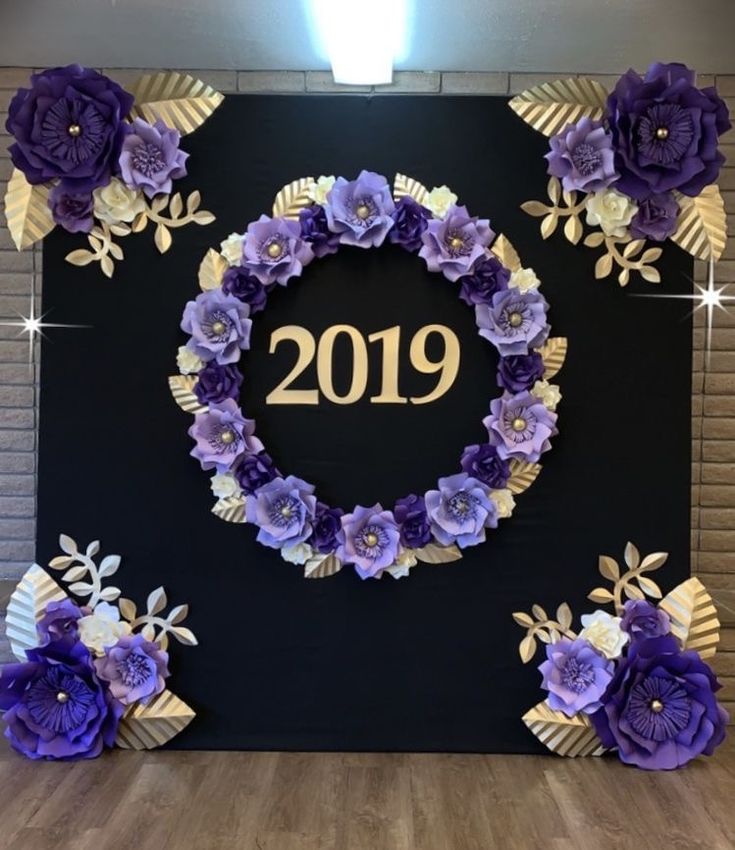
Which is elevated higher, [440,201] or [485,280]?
[440,201]

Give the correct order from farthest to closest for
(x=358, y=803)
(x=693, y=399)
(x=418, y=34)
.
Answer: (x=693, y=399) < (x=418, y=34) < (x=358, y=803)

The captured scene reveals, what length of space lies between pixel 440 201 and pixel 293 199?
41 cm

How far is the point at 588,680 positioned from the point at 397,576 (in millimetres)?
592

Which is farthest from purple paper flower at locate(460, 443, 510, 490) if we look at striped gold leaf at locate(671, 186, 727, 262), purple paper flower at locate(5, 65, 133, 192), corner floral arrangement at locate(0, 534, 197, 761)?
purple paper flower at locate(5, 65, 133, 192)

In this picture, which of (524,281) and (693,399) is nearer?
(524,281)

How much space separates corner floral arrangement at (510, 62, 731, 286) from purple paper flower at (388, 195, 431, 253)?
30 cm

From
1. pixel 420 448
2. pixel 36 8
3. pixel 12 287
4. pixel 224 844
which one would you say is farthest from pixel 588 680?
pixel 36 8

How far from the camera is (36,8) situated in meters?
2.67

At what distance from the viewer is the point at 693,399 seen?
3.04 m

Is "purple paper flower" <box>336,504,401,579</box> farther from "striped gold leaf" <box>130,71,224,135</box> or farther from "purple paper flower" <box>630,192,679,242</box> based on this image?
"striped gold leaf" <box>130,71,224,135</box>

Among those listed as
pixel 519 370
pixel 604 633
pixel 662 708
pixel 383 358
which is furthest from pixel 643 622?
pixel 383 358

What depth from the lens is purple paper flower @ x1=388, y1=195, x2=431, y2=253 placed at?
260 cm

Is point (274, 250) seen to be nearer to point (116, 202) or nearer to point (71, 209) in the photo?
point (116, 202)

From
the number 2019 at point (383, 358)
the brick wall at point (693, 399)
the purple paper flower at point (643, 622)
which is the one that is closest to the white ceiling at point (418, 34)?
the brick wall at point (693, 399)
